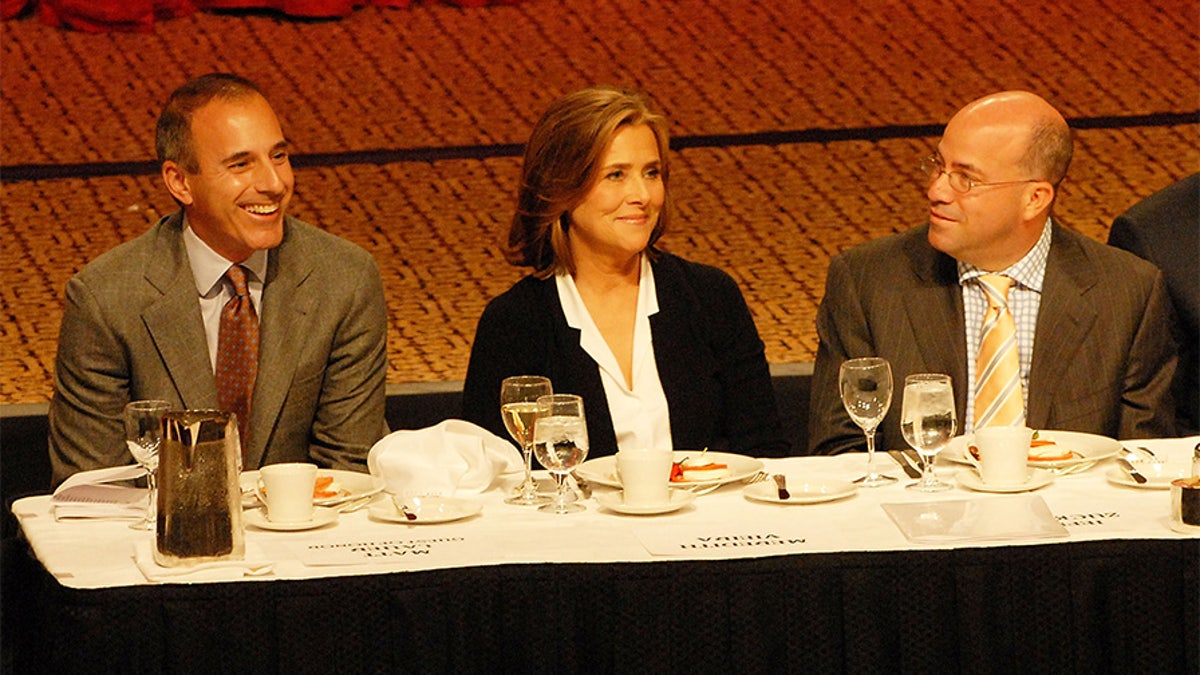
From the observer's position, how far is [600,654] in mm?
2311

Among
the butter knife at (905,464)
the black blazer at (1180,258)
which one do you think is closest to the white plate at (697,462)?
the butter knife at (905,464)

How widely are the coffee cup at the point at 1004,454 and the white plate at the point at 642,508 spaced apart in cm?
41

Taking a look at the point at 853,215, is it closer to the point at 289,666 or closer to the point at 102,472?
the point at 102,472

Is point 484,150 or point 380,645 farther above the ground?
point 484,150

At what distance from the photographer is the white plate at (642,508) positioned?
2.50m

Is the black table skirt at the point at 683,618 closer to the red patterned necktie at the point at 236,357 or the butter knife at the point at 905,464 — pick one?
the butter knife at the point at 905,464

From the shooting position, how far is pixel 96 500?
101 inches

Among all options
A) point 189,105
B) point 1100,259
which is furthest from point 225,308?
point 1100,259

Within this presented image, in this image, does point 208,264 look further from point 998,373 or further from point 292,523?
point 998,373

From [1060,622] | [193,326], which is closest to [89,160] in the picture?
[193,326]

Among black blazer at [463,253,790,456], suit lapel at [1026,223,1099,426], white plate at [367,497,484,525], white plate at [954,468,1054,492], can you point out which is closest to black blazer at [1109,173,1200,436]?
suit lapel at [1026,223,1099,426]

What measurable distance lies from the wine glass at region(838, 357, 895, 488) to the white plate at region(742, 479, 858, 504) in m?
0.06

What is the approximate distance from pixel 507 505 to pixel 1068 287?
3.89ft

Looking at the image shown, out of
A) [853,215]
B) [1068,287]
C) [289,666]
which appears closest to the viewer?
[289,666]
